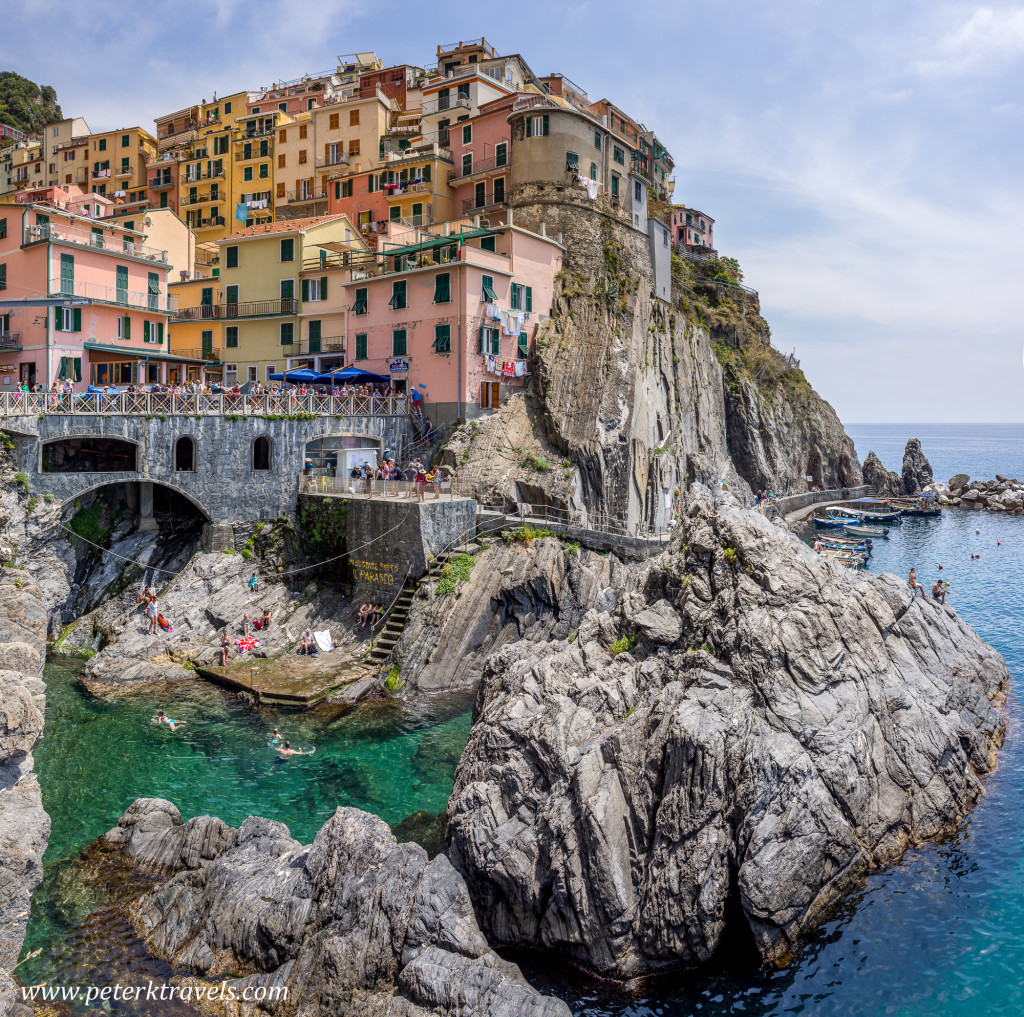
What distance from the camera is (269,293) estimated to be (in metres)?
51.4

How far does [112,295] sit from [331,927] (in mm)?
40543

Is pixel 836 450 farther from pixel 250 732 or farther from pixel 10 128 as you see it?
pixel 10 128

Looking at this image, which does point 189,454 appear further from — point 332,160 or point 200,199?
point 200,199

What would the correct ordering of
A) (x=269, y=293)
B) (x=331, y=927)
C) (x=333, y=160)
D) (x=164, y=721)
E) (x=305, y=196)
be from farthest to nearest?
(x=305, y=196) → (x=333, y=160) → (x=269, y=293) → (x=164, y=721) → (x=331, y=927)

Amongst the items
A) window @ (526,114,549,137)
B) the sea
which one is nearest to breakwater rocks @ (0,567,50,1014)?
the sea

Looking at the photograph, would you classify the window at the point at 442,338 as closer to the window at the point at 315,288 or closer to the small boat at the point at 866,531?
the window at the point at 315,288

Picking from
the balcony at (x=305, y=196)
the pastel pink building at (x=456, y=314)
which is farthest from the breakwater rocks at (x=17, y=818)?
the balcony at (x=305, y=196)

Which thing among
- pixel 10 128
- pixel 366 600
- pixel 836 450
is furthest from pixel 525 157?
pixel 10 128

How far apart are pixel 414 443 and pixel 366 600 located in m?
10.6

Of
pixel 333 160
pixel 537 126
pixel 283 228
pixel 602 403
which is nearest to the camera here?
pixel 602 403

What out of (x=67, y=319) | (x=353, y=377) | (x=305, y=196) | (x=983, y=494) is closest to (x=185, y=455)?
(x=353, y=377)

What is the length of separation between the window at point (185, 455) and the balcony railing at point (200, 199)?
1656 inches

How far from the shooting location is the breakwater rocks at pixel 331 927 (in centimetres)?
1384

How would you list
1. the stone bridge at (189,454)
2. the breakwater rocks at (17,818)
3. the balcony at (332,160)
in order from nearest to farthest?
the breakwater rocks at (17,818)
the stone bridge at (189,454)
the balcony at (332,160)
